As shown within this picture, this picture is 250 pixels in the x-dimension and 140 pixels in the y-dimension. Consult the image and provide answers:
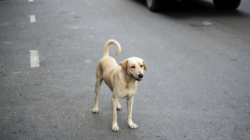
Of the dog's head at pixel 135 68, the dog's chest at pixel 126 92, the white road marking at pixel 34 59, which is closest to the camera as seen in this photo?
the dog's head at pixel 135 68

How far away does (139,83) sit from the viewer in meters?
5.24

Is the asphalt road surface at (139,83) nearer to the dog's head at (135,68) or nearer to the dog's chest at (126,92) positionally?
the dog's chest at (126,92)

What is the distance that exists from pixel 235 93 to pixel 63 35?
554cm

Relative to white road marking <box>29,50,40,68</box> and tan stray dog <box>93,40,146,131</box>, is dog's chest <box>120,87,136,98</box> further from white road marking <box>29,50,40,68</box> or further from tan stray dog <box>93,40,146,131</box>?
white road marking <box>29,50,40,68</box>

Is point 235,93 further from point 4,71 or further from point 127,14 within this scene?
point 127,14

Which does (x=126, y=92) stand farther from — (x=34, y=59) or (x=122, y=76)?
(x=34, y=59)

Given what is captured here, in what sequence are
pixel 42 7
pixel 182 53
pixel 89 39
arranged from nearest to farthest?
pixel 182 53, pixel 89 39, pixel 42 7

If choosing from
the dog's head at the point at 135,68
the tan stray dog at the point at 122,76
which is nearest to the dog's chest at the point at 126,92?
the tan stray dog at the point at 122,76

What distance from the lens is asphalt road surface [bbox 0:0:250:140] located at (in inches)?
149

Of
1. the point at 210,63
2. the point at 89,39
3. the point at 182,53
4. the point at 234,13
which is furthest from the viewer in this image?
the point at 234,13

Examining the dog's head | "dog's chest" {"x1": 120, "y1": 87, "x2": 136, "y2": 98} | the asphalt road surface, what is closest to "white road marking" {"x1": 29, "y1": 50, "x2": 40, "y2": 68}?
the asphalt road surface

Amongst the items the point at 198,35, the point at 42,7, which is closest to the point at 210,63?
the point at 198,35

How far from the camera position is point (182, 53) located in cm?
671

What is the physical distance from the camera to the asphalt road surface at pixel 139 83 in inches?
149
